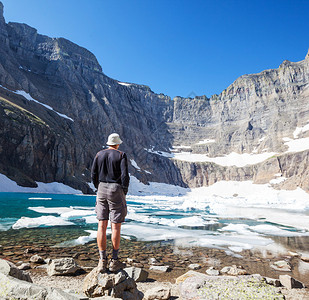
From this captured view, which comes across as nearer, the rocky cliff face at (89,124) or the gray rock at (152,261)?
the gray rock at (152,261)

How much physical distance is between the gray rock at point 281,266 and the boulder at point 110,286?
20.6ft

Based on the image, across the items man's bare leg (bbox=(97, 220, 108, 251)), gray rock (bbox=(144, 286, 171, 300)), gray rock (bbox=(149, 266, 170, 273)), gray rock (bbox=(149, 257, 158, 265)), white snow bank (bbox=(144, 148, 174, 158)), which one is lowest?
gray rock (bbox=(149, 257, 158, 265))

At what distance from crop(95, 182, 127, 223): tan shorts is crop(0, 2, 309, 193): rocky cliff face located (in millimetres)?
72347

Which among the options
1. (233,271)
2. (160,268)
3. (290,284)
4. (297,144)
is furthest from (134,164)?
(290,284)

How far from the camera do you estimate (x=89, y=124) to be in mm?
122000

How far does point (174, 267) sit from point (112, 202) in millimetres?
4719

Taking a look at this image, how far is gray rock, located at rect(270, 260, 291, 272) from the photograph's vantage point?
8594 mm

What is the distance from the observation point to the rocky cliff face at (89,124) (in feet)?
257

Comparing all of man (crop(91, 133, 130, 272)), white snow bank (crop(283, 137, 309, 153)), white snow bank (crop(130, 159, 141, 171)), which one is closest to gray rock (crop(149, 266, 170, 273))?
man (crop(91, 133, 130, 272))

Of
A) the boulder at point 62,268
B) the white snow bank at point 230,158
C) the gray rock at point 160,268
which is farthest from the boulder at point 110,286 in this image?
the white snow bank at point 230,158

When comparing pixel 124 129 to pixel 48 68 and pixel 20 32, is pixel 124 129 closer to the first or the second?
pixel 48 68

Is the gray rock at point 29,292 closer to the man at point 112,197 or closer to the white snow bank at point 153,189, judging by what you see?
the man at point 112,197

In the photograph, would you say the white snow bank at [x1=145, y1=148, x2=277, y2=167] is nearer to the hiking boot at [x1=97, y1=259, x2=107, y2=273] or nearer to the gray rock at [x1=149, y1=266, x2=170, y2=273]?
the gray rock at [x1=149, y1=266, x2=170, y2=273]

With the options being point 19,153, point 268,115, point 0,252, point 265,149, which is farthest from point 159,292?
point 268,115
